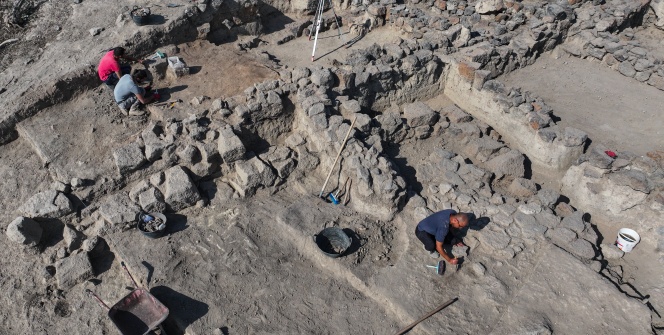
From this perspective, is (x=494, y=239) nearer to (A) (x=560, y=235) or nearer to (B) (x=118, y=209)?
(A) (x=560, y=235)

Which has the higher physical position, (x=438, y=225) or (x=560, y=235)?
(x=438, y=225)

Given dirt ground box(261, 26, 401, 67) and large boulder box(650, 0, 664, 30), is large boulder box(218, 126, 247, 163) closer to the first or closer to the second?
dirt ground box(261, 26, 401, 67)

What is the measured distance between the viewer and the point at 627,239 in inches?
289

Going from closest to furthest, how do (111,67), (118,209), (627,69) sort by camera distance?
(118,209)
(111,67)
(627,69)

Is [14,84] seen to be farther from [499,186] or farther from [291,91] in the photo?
[499,186]

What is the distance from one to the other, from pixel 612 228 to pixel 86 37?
446 inches

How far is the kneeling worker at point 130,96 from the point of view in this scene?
28.2 feet

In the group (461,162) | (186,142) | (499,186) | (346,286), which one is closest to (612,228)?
(499,186)

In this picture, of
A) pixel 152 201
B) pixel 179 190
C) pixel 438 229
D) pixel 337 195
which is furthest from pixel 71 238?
pixel 438 229

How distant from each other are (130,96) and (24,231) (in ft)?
9.78

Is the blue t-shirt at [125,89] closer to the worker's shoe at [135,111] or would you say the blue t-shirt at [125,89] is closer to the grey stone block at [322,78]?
the worker's shoe at [135,111]

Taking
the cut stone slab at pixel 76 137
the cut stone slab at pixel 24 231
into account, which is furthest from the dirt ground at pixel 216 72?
the cut stone slab at pixel 24 231

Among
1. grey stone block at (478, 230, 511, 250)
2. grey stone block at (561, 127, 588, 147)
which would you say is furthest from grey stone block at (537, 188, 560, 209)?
grey stone block at (561, 127, 588, 147)

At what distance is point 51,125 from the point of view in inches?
338
